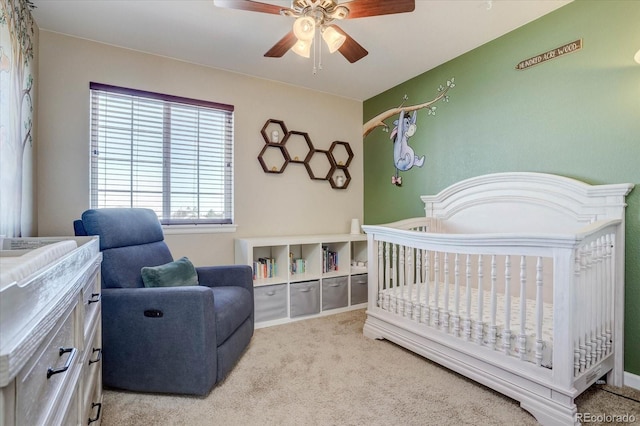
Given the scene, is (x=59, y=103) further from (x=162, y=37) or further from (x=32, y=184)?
(x=162, y=37)

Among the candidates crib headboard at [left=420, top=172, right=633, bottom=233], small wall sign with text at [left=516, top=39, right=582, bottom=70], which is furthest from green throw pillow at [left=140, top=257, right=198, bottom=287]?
A: small wall sign with text at [left=516, top=39, right=582, bottom=70]

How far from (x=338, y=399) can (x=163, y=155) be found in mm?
2428

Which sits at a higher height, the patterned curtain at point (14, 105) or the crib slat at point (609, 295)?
the patterned curtain at point (14, 105)

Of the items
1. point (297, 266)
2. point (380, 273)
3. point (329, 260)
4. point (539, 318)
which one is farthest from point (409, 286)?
point (297, 266)

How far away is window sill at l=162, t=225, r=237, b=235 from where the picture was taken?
2.83m

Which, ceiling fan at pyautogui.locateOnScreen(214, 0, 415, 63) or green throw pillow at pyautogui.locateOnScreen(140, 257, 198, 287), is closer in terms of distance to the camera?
ceiling fan at pyautogui.locateOnScreen(214, 0, 415, 63)

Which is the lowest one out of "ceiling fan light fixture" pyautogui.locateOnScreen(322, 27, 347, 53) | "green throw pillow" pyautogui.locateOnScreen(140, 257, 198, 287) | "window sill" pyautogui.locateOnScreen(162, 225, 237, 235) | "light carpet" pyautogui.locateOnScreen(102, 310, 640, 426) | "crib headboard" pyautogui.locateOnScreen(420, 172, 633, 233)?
"light carpet" pyautogui.locateOnScreen(102, 310, 640, 426)

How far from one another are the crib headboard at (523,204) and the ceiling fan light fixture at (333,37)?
154 centimetres

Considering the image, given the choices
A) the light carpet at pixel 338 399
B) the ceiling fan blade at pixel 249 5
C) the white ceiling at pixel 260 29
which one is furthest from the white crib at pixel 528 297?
the ceiling fan blade at pixel 249 5

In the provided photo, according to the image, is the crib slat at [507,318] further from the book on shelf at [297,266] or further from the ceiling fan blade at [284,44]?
the book on shelf at [297,266]

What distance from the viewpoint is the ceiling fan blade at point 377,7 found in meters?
1.63

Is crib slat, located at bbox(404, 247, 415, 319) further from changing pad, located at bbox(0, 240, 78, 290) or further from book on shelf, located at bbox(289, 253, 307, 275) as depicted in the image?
changing pad, located at bbox(0, 240, 78, 290)

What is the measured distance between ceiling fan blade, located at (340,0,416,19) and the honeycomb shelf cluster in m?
1.74

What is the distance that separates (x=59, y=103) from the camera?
8.05 feet
